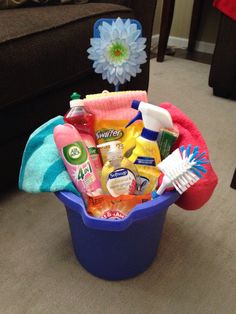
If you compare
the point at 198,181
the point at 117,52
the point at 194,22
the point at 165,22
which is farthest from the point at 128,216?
the point at 194,22

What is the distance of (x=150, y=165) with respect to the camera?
575 mm

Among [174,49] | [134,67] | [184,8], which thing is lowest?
[174,49]

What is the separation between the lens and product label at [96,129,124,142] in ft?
2.09

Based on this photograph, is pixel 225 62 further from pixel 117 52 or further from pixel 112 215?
pixel 112 215

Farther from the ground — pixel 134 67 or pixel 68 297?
pixel 134 67

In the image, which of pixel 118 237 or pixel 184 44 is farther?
pixel 184 44

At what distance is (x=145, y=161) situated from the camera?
57 centimetres

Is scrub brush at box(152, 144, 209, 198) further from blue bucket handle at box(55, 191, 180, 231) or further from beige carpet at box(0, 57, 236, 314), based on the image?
beige carpet at box(0, 57, 236, 314)

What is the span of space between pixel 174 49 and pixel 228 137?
1.20 m

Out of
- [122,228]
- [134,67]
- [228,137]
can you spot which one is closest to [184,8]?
[228,137]

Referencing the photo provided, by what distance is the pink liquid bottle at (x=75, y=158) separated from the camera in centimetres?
55

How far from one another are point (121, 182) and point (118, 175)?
0.01 meters

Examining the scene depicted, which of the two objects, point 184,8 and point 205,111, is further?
point 184,8

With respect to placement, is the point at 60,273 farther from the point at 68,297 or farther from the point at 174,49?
the point at 174,49
